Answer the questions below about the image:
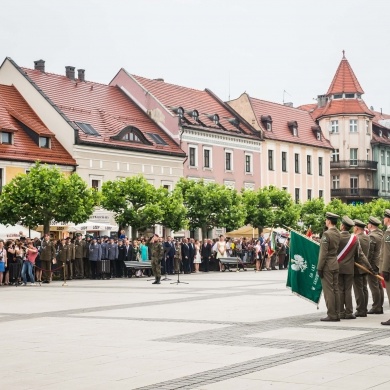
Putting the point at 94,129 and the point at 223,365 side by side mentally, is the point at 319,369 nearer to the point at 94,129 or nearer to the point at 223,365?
the point at 223,365

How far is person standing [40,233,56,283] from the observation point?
99.0 feet

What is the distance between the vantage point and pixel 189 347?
11.2m

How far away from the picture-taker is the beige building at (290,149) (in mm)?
65875

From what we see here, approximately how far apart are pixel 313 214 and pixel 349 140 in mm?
24879

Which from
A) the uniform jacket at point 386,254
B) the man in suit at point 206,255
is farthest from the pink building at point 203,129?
the uniform jacket at point 386,254

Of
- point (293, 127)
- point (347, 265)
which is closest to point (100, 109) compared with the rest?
point (293, 127)

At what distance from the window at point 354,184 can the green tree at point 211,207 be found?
37751 mm

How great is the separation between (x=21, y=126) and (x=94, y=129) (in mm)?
4957

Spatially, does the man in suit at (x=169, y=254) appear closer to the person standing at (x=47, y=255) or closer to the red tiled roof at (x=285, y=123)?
the person standing at (x=47, y=255)

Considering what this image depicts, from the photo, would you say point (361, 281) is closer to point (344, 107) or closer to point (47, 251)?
point (47, 251)

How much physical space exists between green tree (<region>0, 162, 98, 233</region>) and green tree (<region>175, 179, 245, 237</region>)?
11237 mm

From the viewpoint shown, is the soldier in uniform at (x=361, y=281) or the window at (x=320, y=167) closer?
the soldier in uniform at (x=361, y=281)

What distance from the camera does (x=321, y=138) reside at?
73.6 m

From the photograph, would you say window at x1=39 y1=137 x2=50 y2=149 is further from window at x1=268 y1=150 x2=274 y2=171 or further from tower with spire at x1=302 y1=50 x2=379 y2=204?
tower with spire at x1=302 y1=50 x2=379 y2=204
